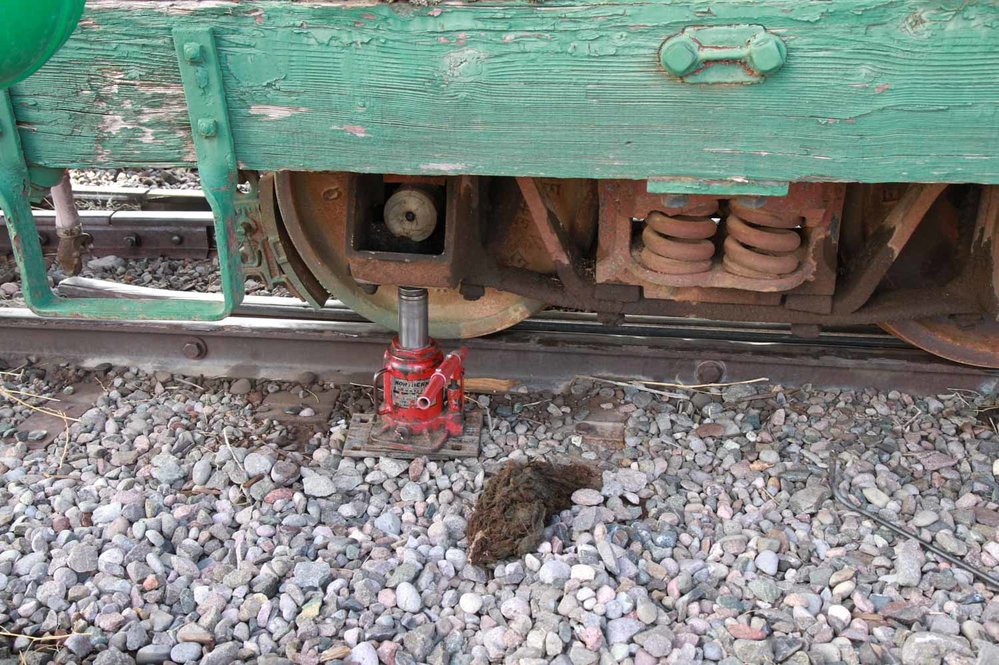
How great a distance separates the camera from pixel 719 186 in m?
2.29

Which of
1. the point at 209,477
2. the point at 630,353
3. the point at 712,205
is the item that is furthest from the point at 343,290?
the point at 712,205

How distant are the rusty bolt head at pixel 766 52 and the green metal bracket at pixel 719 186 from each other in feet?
1.06

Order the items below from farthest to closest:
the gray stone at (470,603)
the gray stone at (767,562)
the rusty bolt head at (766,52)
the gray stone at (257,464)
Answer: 1. the gray stone at (257,464)
2. the gray stone at (767,562)
3. the gray stone at (470,603)
4. the rusty bolt head at (766,52)

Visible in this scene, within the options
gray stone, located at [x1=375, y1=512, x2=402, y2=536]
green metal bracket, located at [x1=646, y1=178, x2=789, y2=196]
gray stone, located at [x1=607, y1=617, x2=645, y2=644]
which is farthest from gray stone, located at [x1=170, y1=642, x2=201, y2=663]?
green metal bracket, located at [x1=646, y1=178, x2=789, y2=196]

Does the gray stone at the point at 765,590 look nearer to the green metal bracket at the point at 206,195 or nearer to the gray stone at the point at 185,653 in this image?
the gray stone at the point at 185,653

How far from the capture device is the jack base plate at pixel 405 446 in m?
3.23

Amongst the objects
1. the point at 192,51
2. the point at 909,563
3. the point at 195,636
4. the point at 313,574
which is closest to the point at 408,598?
the point at 313,574

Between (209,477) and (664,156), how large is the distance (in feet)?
6.53

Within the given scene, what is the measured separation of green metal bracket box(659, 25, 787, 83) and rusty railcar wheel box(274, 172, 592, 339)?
55.0 inches

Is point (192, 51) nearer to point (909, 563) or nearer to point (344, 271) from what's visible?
point (344, 271)

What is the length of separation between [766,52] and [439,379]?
1666mm

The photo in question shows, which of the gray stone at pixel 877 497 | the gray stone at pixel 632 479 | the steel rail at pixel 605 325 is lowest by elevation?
the gray stone at pixel 632 479

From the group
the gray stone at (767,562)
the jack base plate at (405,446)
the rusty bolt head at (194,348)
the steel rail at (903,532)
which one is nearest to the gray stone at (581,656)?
the gray stone at (767,562)

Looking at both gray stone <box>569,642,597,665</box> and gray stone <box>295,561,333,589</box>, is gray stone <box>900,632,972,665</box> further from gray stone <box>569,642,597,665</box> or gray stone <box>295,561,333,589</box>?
gray stone <box>295,561,333,589</box>
